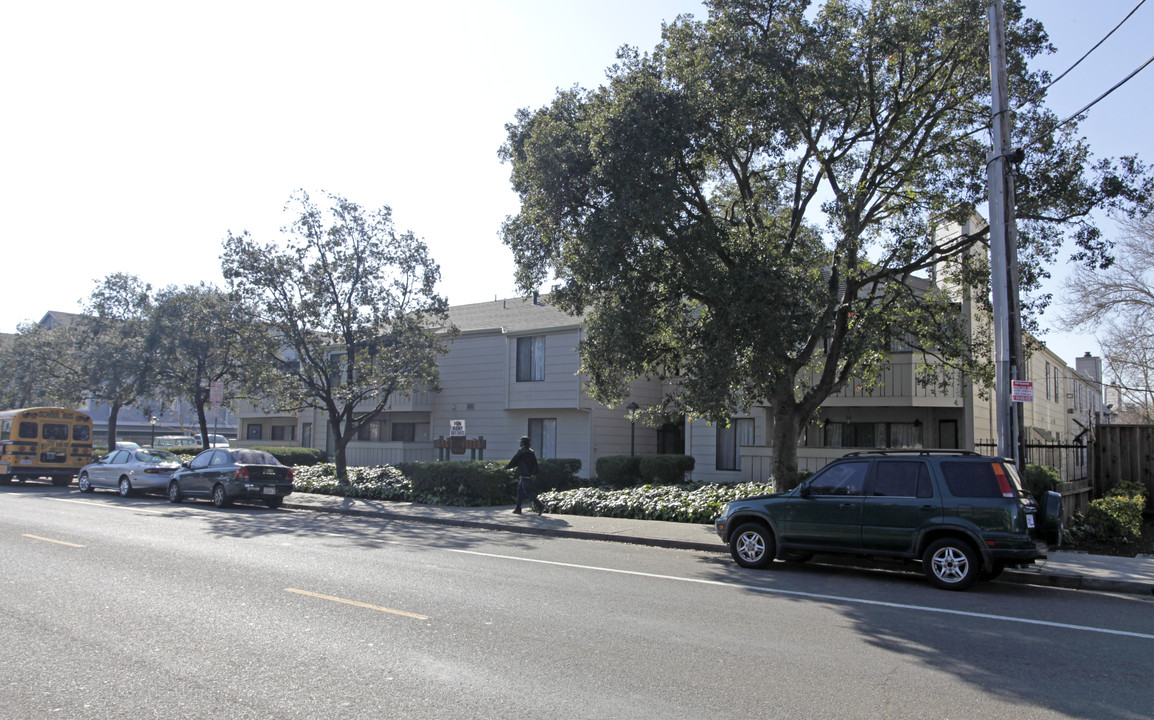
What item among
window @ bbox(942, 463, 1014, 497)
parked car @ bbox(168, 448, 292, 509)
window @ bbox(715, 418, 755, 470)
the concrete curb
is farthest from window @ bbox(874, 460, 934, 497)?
parked car @ bbox(168, 448, 292, 509)

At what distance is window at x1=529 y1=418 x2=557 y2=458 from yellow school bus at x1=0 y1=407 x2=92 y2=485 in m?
16.0

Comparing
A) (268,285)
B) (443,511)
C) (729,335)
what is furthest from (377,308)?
(729,335)

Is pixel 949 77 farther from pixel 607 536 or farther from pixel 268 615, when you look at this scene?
pixel 268 615

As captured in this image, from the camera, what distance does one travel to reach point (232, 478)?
2031 cm

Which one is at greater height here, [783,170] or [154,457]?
[783,170]

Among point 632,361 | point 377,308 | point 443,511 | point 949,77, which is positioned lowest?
point 443,511

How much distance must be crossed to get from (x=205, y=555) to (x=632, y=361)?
761 centimetres

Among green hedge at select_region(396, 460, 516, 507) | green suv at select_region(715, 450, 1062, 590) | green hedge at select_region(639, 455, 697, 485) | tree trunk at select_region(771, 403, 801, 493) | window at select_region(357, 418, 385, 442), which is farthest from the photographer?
window at select_region(357, 418, 385, 442)

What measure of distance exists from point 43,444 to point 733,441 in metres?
23.5

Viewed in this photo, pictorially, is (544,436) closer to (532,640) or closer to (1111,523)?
(1111,523)

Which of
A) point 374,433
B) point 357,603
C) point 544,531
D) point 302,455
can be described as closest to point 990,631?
point 357,603

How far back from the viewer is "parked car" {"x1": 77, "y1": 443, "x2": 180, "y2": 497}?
23.2 metres

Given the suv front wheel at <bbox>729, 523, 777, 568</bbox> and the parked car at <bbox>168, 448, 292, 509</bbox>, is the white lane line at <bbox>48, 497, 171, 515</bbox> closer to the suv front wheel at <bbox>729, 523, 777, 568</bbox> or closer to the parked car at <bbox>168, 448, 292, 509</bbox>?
A: the parked car at <bbox>168, 448, 292, 509</bbox>

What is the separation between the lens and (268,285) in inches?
928
